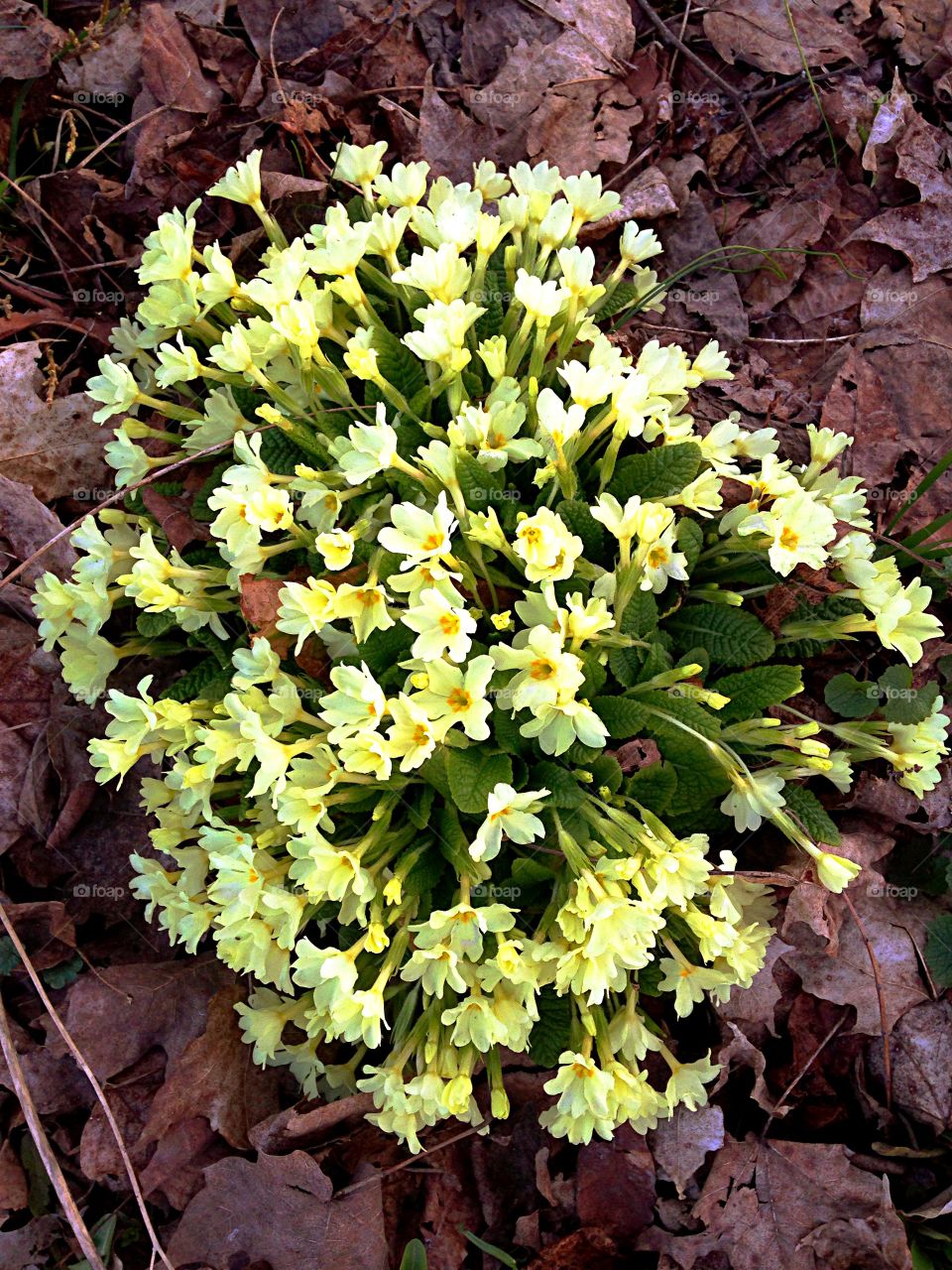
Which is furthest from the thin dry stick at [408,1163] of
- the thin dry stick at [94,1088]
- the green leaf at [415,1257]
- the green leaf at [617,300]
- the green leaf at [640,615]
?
the green leaf at [617,300]

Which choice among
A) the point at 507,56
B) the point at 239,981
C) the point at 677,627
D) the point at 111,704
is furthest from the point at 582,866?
the point at 507,56

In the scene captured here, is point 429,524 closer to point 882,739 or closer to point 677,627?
point 677,627

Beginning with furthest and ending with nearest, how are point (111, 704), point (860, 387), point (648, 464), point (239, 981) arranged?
1. point (860, 387)
2. point (239, 981)
3. point (648, 464)
4. point (111, 704)

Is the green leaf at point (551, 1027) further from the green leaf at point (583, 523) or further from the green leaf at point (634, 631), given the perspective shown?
the green leaf at point (583, 523)

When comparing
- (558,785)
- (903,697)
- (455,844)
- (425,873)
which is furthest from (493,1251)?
(903,697)

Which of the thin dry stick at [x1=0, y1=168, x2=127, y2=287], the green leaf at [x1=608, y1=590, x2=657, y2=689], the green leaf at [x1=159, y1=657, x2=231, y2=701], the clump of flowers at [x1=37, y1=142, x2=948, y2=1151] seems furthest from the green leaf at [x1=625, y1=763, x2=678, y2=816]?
the thin dry stick at [x1=0, y1=168, x2=127, y2=287]

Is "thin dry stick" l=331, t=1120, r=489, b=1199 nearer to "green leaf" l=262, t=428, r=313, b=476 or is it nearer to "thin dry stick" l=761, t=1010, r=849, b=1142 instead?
"thin dry stick" l=761, t=1010, r=849, b=1142

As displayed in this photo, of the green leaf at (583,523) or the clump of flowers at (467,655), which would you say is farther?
the green leaf at (583,523)
